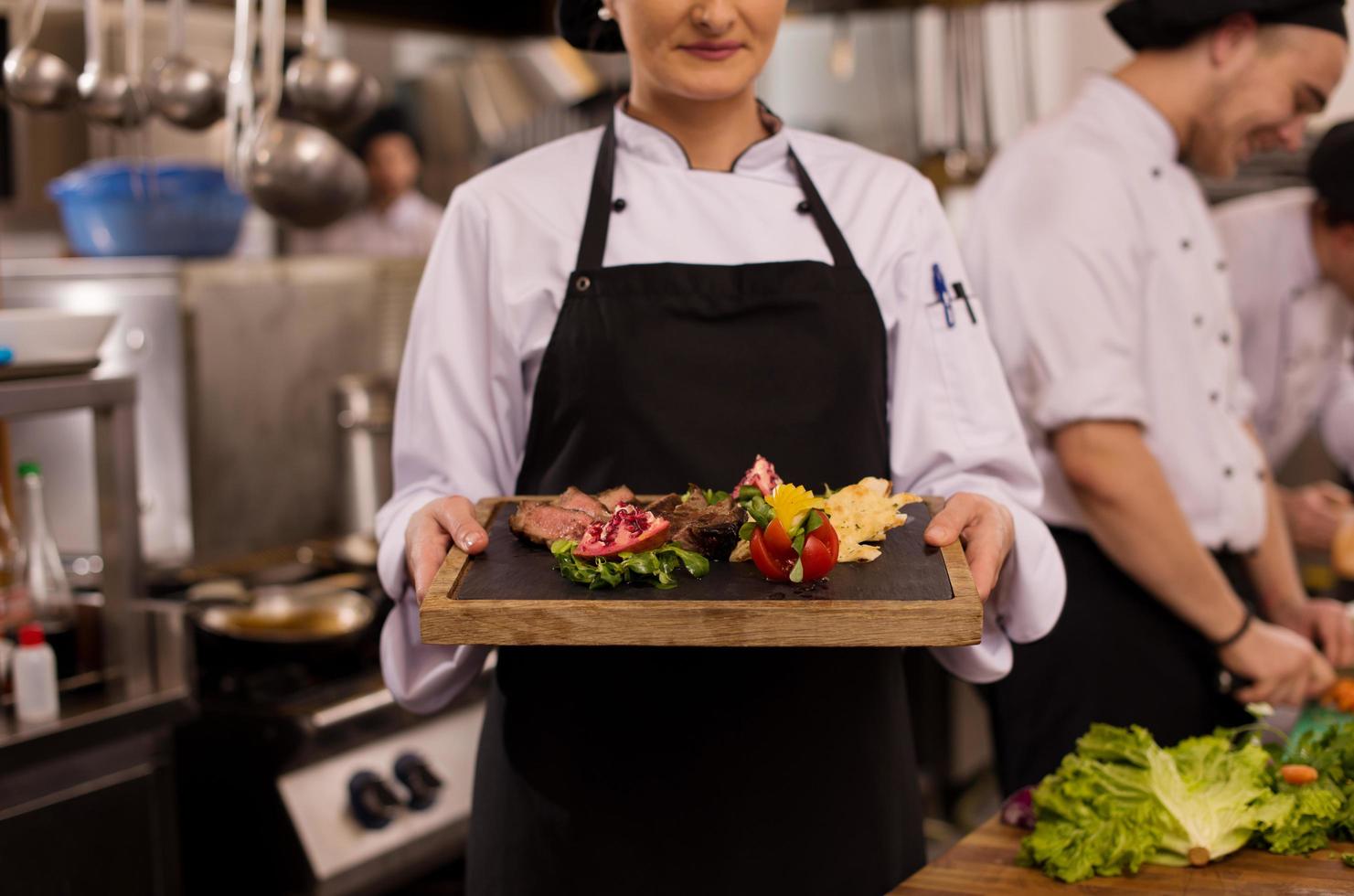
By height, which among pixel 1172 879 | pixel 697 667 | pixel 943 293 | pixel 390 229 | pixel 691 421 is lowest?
pixel 1172 879

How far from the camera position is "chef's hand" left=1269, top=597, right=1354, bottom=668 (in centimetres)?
227

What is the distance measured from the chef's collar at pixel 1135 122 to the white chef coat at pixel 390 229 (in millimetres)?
3013

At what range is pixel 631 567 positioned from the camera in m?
1.21

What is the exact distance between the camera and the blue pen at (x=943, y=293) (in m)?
1.56

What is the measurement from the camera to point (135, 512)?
2191mm

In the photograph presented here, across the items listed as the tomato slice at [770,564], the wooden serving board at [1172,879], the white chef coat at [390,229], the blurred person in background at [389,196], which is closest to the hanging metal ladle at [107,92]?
the tomato slice at [770,564]

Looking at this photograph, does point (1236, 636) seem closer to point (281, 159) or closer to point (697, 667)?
point (697, 667)

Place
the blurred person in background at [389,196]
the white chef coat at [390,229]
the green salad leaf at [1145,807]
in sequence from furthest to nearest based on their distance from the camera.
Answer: the blurred person in background at [389,196] → the white chef coat at [390,229] → the green salad leaf at [1145,807]

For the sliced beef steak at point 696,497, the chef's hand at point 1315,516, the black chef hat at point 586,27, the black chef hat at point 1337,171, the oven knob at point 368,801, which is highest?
the black chef hat at point 586,27

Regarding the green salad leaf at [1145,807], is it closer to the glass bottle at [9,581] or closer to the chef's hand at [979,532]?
the chef's hand at [979,532]

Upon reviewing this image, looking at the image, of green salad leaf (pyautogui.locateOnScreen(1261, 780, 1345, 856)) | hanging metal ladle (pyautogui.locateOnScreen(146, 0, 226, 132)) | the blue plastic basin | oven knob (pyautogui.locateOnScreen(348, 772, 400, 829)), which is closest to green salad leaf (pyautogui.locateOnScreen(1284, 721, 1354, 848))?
green salad leaf (pyautogui.locateOnScreen(1261, 780, 1345, 856))

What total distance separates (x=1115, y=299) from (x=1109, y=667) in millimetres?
549

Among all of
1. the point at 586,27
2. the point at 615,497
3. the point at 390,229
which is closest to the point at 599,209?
the point at 586,27

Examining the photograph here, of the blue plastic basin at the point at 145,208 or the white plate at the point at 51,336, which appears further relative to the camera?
the blue plastic basin at the point at 145,208
